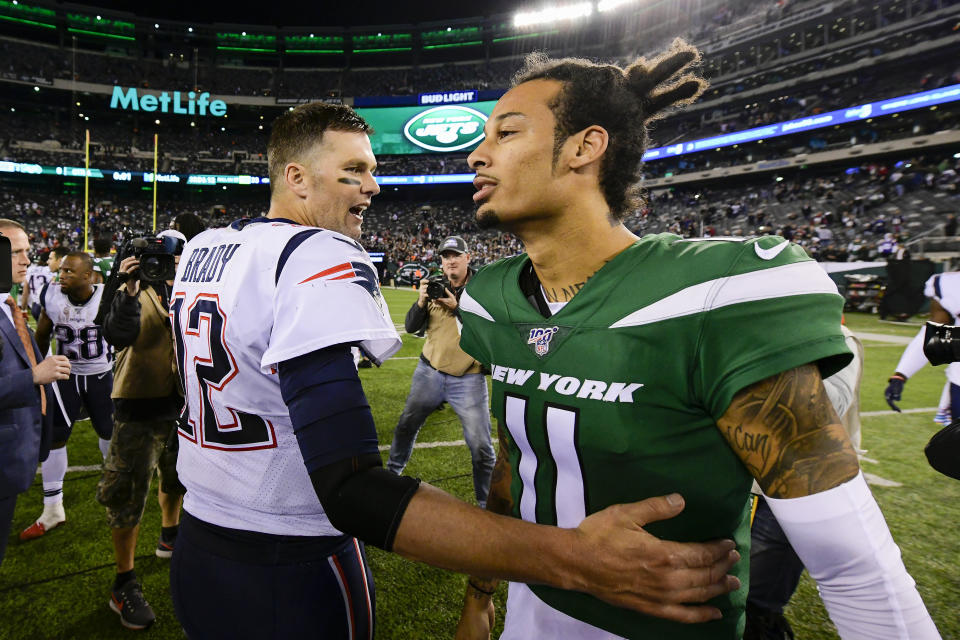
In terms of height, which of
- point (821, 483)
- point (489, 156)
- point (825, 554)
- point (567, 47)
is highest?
point (567, 47)

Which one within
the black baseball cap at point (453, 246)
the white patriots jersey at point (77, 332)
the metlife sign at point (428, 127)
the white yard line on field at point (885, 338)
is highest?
the metlife sign at point (428, 127)

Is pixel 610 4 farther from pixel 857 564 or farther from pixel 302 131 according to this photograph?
pixel 857 564

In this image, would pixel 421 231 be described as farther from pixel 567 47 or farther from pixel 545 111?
pixel 545 111

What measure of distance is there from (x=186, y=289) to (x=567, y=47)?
161ft

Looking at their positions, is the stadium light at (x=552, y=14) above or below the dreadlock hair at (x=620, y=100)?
above

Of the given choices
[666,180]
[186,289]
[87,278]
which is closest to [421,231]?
[666,180]

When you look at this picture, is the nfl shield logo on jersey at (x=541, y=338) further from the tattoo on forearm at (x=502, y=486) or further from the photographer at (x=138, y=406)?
the photographer at (x=138, y=406)

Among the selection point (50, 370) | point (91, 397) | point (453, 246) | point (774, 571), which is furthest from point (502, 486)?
point (91, 397)

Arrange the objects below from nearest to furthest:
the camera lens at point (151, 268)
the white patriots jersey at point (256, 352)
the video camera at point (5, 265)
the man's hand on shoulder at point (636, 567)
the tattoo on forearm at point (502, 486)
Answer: the man's hand on shoulder at point (636, 567), the white patriots jersey at point (256, 352), the tattoo on forearm at point (502, 486), the video camera at point (5, 265), the camera lens at point (151, 268)

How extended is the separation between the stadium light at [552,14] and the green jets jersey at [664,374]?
47046mm

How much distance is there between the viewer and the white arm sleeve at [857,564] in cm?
90

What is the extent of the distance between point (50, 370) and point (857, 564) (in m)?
3.42

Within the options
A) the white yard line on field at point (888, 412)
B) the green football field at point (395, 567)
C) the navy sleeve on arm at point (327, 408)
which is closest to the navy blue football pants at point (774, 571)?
the green football field at point (395, 567)

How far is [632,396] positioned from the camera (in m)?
1.15
